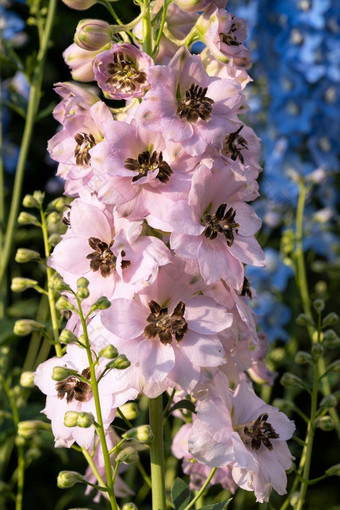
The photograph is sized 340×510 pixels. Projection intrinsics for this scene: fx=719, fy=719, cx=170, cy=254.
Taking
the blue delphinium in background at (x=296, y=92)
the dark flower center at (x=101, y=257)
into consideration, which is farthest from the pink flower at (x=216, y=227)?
the blue delphinium in background at (x=296, y=92)

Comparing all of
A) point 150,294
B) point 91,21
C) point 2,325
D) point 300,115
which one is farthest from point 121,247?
point 300,115

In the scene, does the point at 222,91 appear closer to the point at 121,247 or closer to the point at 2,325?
the point at 121,247

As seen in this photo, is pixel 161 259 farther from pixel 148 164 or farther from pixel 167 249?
pixel 148 164

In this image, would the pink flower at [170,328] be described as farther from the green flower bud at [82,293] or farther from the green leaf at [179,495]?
the green leaf at [179,495]

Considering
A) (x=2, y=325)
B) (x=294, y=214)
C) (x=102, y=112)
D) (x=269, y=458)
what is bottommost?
(x=294, y=214)

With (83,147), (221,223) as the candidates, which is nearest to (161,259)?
(221,223)

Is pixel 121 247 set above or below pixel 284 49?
above

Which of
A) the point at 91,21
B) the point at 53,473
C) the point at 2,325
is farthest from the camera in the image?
the point at 53,473

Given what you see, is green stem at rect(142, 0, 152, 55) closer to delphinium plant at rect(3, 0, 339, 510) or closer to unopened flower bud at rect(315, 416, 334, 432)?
delphinium plant at rect(3, 0, 339, 510)
